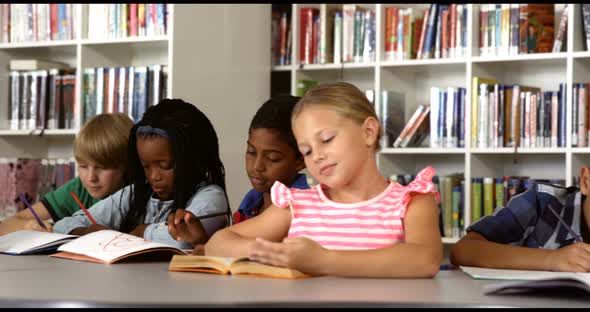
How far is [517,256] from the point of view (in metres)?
1.57

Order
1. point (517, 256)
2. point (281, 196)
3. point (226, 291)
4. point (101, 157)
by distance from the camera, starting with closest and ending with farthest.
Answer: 1. point (226, 291)
2. point (281, 196)
3. point (517, 256)
4. point (101, 157)

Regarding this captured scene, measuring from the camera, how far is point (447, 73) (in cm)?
375

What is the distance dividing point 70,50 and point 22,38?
22 cm

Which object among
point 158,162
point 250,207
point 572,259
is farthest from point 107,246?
point 572,259

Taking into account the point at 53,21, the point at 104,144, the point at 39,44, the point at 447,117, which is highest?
the point at 53,21

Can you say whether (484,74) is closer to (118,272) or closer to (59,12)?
(59,12)

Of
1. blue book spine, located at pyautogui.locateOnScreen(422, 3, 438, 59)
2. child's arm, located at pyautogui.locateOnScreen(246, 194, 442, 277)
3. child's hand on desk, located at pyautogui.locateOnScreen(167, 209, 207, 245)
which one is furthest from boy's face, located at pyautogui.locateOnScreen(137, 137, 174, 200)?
blue book spine, located at pyautogui.locateOnScreen(422, 3, 438, 59)

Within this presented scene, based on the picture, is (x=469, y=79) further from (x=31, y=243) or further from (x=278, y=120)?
(x=31, y=243)

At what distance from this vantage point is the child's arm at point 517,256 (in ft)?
4.73

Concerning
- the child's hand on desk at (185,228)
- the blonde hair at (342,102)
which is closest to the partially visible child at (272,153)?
the child's hand on desk at (185,228)

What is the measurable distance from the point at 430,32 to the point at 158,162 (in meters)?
1.90

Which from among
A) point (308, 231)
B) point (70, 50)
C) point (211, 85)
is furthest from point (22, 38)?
point (308, 231)

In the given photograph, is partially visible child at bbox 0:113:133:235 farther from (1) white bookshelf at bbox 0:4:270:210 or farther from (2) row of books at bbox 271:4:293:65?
(2) row of books at bbox 271:4:293:65

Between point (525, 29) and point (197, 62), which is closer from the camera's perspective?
point (525, 29)
